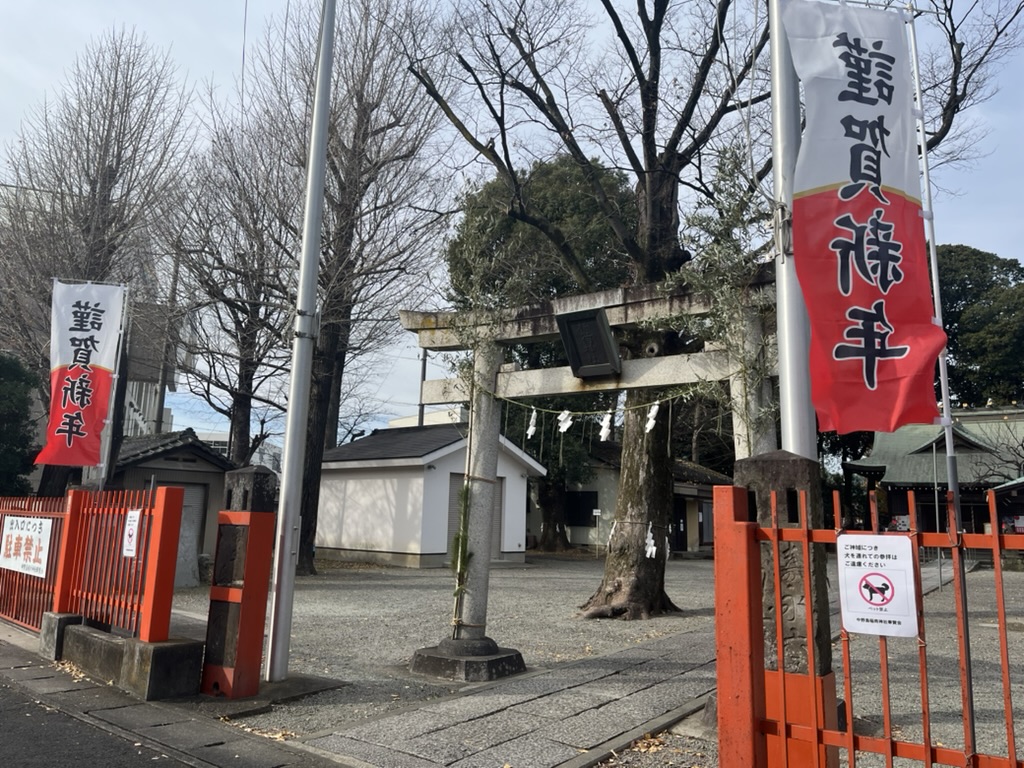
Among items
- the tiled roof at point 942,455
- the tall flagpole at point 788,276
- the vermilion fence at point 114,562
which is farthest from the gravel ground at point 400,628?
the tiled roof at point 942,455

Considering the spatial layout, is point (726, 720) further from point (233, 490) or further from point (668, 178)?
point (668, 178)

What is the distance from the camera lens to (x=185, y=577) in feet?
47.3

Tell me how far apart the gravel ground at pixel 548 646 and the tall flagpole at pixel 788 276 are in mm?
2117

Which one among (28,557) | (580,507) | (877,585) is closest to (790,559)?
(877,585)

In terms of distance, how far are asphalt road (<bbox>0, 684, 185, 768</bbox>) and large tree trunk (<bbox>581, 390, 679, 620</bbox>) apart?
7.28 meters

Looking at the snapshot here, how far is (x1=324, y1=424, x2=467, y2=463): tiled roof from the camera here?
69.7 ft

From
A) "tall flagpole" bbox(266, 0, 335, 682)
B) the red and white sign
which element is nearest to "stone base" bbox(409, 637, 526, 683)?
"tall flagpole" bbox(266, 0, 335, 682)

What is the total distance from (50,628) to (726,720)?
7.03 metres

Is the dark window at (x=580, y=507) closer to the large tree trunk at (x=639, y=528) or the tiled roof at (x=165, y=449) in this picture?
the tiled roof at (x=165, y=449)

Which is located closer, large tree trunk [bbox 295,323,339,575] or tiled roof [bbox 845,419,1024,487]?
large tree trunk [bbox 295,323,339,575]

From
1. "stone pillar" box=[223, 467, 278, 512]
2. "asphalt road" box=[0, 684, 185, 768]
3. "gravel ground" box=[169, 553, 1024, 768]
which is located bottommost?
"asphalt road" box=[0, 684, 185, 768]

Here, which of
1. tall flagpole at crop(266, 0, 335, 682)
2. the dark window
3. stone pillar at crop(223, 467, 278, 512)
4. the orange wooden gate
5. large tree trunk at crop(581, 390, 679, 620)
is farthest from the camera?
the dark window

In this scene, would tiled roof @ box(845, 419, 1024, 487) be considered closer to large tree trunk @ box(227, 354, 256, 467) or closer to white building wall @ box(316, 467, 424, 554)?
white building wall @ box(316, 467, 424, 554)

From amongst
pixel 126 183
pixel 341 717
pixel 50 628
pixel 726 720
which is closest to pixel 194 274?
pixel 126 183
